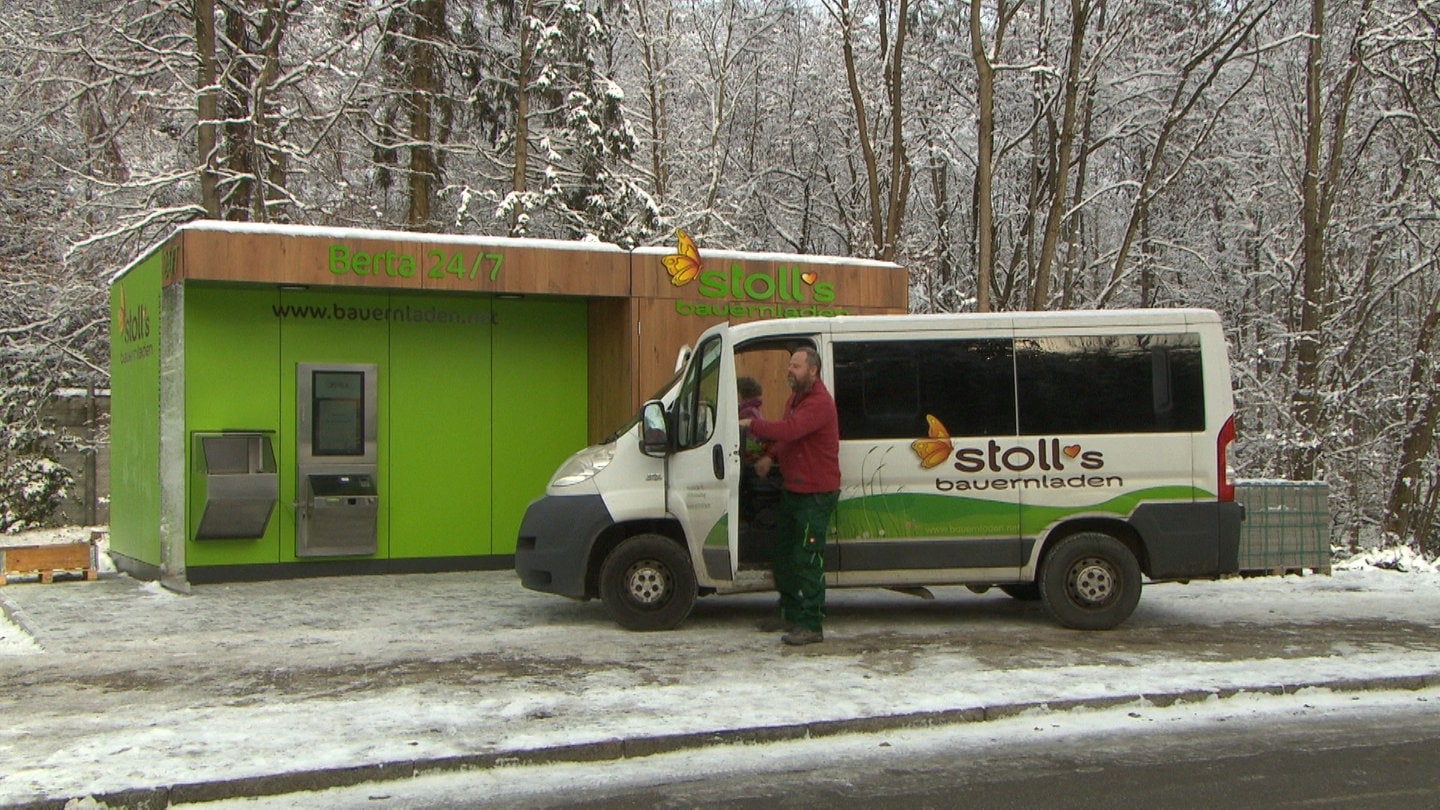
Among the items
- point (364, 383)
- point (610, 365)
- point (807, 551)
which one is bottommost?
point (807, 551)

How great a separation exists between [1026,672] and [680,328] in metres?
6.10

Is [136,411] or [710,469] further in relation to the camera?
[136,411]

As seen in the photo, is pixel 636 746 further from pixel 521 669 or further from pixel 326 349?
pixel 326 349

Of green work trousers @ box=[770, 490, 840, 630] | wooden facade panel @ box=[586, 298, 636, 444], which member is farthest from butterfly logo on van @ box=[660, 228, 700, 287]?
green work trousers @ box=[770, 490, 840, 630]

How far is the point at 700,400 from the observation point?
9.55 meters

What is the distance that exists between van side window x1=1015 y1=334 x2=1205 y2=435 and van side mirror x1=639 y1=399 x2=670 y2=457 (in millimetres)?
2611

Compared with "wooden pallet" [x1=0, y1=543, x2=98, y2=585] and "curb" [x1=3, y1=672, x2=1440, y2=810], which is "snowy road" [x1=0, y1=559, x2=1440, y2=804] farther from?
"wooden pallet" [x1=0, y1=543, x2=98, y2=585]

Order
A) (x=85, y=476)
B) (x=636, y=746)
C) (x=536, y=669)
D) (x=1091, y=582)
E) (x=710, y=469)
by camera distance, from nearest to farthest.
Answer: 1. (x=636, y=746)
2. (x=536, y=669)
3. (x=710, y=469)
4. (x=1091, y=582)
5. (x=85, y=476)

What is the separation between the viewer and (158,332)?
1229 centimetres

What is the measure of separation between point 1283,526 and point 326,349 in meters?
9.48

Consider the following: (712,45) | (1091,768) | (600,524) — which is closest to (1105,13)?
(712,45)

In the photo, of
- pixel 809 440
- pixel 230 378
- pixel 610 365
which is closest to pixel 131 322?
pixel 230 378

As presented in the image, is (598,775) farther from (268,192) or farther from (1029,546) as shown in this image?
(268,192)

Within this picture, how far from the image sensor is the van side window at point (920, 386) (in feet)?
30.9
